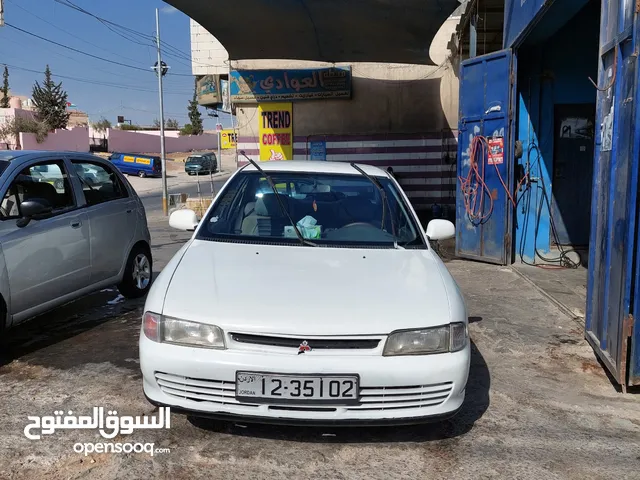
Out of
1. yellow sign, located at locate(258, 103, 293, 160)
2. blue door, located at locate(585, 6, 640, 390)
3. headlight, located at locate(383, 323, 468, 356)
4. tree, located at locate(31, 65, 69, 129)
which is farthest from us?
tree, located at locate(31, 65, 69, 129)

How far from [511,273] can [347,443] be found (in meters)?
5.51

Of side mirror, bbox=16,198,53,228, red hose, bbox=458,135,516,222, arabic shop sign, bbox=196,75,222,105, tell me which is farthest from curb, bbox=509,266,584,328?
arabic shop sign, bbox=196,75,222,105

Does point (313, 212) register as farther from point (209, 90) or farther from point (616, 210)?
point (209, 90)

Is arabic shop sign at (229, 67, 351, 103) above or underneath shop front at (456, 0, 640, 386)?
above

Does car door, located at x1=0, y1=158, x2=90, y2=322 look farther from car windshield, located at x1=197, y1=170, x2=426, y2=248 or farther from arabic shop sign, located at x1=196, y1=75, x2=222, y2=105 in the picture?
arabic shop sign, located at x1=196, y1=75, x2=222, y2=105

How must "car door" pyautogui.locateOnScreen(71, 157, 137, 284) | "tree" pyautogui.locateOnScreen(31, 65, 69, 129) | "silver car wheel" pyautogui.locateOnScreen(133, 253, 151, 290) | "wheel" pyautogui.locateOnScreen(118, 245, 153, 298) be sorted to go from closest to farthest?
"car door" pyautogui.locateOnScreen(71, 157, 137, 284) → "wheel" pyautogui.locateOnScreen(118, 245, 153, 298) → "silver car wheel" pyautogui.locateOnScreen(133, 253, 151, 290) → "tree" pyautogui.locateOnScreen(31, 65, 69, 129)

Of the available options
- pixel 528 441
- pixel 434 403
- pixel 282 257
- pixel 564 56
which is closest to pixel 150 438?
pixel 282 257

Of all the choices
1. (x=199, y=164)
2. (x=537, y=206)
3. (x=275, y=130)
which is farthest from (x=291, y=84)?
(x=199, y=164)

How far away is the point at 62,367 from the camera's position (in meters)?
4.39

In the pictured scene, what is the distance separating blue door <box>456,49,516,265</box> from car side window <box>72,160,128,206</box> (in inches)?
203

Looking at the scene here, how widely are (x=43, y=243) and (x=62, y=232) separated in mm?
288

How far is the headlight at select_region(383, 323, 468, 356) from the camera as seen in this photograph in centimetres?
290

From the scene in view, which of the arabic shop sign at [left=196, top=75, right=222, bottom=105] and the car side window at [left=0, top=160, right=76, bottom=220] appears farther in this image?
the arabic shop sign at [left=196, top=75, right=222, bottom=105]

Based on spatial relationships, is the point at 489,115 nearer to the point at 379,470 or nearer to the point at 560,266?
the point at 560,266
